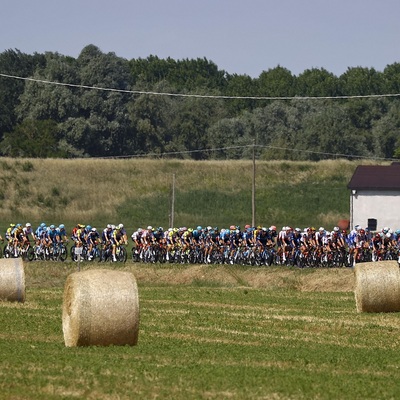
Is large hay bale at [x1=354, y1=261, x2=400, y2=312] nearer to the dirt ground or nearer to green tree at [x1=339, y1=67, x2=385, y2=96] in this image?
the dirt ground

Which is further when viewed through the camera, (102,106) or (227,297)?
(102,106)

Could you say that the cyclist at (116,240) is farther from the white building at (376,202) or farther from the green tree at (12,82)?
the green tree at (12,82)

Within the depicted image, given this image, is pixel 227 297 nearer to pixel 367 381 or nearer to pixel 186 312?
pixel 186 312

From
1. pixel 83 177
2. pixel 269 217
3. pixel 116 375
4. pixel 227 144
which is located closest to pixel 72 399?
pixel 116 375

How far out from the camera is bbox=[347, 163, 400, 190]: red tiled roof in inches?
3194

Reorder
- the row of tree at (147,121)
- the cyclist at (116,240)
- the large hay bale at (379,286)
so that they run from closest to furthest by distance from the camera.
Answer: the large hay bale at (379,286) → the cyclist at (116,240) → the row of tree at (147,121)

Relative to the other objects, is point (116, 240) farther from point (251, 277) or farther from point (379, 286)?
point (379, 286)

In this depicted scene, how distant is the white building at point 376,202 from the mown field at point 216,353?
135ft

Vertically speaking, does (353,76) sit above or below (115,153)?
above

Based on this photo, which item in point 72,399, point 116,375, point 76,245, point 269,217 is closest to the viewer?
point 72,399

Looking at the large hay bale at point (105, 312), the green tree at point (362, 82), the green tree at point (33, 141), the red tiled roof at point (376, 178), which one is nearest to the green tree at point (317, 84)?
A: the green tree at point (362, 82)

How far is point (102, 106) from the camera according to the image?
12594 cm

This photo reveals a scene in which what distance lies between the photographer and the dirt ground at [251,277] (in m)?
46.6

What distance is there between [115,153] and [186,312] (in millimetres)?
96516
